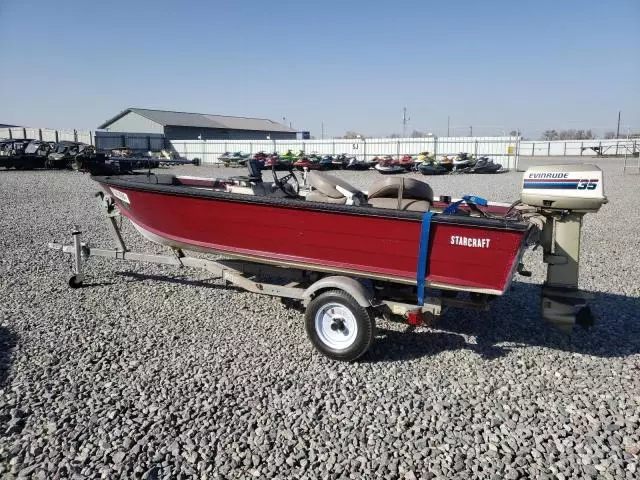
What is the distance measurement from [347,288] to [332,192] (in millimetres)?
1008

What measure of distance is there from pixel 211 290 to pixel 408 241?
2.65m

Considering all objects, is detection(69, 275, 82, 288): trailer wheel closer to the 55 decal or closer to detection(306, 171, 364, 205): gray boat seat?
detection(306, 171, 364, 205): gray boat seat

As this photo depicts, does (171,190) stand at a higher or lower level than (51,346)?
higher

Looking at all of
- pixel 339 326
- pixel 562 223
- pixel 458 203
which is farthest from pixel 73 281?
pixel 562 223

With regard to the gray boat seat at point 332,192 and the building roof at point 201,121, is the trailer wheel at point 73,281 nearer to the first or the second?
the gray boat seat at point 332,192

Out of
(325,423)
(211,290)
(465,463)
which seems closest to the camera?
(465,463)

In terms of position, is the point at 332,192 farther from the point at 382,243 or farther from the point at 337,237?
the point at 382,243

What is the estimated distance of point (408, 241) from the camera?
3676 mm

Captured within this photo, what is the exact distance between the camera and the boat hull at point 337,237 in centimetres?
350

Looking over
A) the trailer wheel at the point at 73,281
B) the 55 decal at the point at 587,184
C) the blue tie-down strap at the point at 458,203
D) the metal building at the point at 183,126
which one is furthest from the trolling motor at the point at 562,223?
the metal building at the point at 183,126

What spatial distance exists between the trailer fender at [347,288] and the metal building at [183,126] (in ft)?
148

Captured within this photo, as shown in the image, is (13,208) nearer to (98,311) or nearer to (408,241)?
(98,311)

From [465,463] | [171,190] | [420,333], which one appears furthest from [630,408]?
[171,190]

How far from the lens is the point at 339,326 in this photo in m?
3.91
